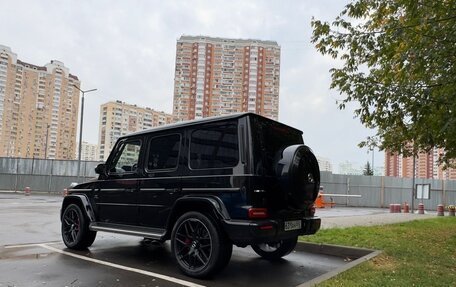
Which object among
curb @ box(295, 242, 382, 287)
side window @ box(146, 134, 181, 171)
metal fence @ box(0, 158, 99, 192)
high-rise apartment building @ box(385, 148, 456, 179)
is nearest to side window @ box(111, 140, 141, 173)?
side window @ box(146, 134, 181, 171)

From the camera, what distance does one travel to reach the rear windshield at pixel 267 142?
5500mm

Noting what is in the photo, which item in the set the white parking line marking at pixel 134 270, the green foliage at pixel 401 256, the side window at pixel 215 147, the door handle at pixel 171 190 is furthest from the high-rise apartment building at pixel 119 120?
the side window at pixel 215 147

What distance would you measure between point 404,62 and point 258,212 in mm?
3984

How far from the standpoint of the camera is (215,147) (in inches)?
229

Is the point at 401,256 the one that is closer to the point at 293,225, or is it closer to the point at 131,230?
the point at 293,225

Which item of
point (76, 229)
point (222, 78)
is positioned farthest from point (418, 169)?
point (76, 229)

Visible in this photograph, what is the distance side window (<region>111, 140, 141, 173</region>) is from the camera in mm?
6988

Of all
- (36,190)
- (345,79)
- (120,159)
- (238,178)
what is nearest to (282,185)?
(238,178)

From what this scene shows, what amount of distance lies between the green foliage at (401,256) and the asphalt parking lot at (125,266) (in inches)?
26.3

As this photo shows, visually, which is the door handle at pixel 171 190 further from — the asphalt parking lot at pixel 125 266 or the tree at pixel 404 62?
the tree at pixel 404 62

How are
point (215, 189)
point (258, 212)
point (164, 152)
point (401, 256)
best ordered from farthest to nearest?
point (401, 256) < point (164, 152) < point (215, 189) < point (258, 212)

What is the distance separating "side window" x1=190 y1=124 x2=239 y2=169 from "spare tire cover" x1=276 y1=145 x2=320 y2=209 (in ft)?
2.11

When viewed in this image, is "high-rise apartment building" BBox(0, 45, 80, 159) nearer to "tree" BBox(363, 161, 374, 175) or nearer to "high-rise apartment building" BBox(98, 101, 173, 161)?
"high-rise apartment building" BBox(98, 101, 173, 161)

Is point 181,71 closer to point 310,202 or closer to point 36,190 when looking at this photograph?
point 36,190
